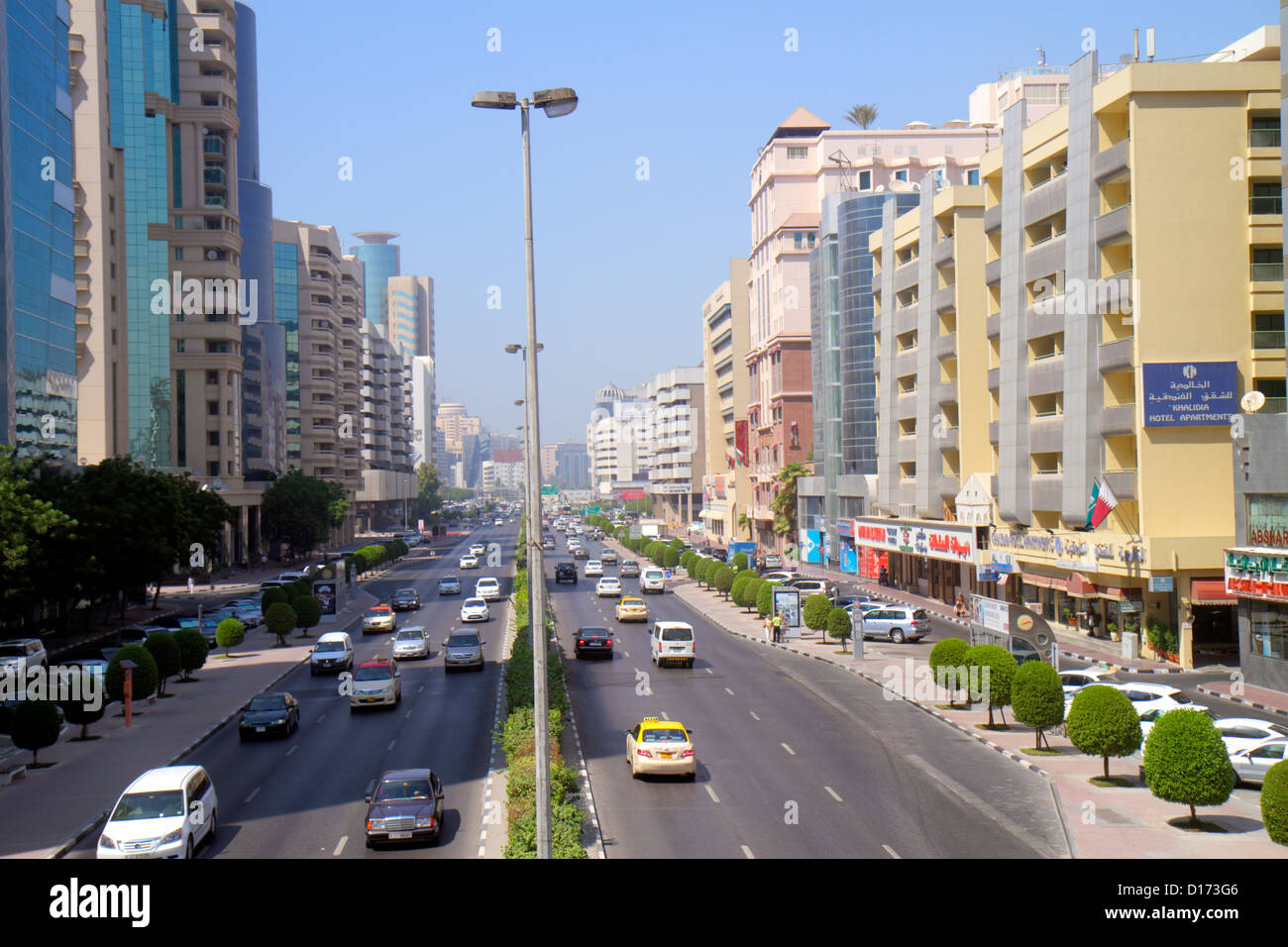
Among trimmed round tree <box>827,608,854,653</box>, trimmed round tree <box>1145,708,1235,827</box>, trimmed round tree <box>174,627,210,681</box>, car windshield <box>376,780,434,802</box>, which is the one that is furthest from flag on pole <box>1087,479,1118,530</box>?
trimmed round tree <box>174,627,210,681</box>

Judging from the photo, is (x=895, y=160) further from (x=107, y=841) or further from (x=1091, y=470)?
(x=107, y=841)

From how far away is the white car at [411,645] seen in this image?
50531 millimetres

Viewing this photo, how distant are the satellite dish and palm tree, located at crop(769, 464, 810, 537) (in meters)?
65.0

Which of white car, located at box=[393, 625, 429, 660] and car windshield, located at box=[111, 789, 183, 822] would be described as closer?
car windshield, located at box=[111, 789, 183, 822]

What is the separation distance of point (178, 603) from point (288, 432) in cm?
7451

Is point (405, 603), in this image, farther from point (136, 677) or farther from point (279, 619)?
point (136, 677)

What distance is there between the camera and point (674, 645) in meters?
46.5

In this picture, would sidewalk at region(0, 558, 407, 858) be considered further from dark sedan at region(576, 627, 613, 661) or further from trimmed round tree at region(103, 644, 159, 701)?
dark sedan at region(576, 627, 613, 661)

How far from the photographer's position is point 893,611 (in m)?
56.3

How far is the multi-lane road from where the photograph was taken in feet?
72.6

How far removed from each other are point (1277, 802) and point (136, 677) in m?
34.3

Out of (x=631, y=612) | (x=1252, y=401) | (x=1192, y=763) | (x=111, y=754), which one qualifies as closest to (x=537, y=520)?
(x=1192, y=763)

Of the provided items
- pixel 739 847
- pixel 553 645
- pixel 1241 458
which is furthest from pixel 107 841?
pixel 1241 458

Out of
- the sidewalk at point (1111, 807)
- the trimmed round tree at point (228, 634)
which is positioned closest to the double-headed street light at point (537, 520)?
the sidewalk at point (1111, 807)
